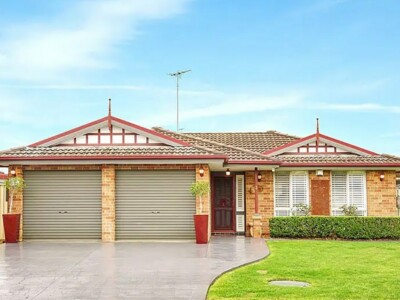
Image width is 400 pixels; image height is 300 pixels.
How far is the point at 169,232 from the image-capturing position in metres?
18.2

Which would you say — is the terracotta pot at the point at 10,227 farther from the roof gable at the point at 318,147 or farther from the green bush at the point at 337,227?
the roof gable at the point at 318,147

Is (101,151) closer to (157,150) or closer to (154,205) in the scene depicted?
(157,150)

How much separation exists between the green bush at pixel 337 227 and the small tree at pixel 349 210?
3.66 feet

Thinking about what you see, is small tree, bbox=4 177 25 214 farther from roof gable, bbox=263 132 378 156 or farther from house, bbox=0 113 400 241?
roof gable, bbox=263 132 378 156

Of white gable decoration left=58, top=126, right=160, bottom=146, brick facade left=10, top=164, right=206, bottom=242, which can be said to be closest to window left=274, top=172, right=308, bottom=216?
brick facade left=10, top=164, right=206, bottom=242

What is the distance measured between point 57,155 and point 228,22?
700 centimetres

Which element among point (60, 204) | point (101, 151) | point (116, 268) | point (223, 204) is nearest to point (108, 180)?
point (101, 151)

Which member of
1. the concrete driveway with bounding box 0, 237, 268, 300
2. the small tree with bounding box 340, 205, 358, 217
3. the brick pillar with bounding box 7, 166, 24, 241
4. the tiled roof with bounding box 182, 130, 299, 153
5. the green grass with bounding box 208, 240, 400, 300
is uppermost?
the tiled roof with bounding box 182, 130, 299, 153

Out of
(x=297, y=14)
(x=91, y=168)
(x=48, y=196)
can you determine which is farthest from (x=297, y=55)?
(x=48, y=196)

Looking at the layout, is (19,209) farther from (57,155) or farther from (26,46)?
(26,46)

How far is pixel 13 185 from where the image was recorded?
57.6ft

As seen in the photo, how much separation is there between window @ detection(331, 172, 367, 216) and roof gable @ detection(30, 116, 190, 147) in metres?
6.76

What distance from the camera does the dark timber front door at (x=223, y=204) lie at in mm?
21858

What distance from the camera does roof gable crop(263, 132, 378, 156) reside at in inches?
863
